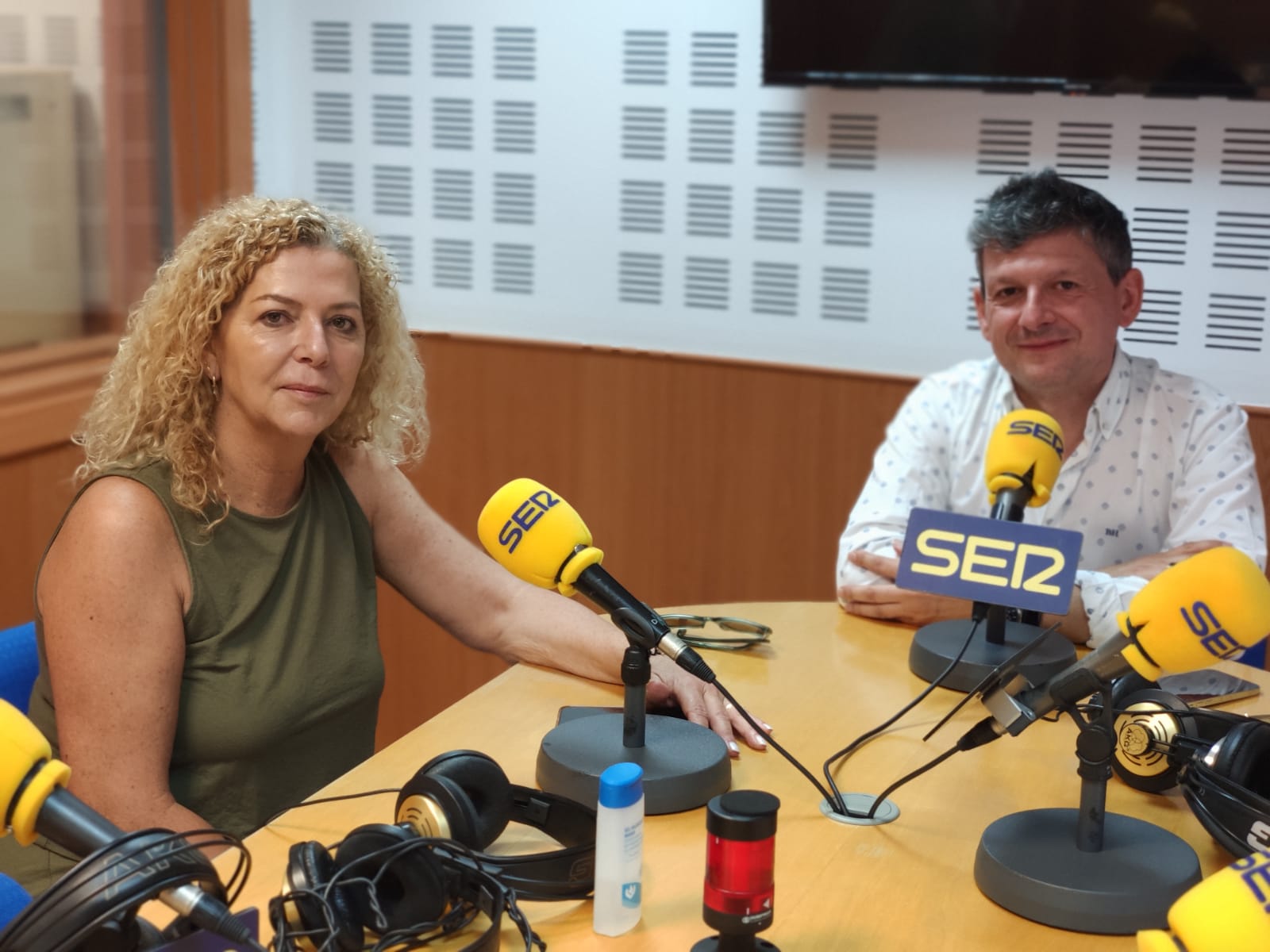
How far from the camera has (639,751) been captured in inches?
68.4

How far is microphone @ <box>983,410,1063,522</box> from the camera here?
2.10 m

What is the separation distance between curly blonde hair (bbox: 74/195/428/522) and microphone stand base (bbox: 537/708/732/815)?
0.64 meters

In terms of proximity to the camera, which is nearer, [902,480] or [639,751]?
[639,751]

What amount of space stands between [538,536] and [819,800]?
491mm

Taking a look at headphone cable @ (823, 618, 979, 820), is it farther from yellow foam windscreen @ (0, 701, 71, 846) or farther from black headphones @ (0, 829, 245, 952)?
yellow foam windscreen @ (0, 701, 71, 846)

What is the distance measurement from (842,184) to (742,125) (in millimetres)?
307

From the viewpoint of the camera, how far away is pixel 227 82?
3.97m

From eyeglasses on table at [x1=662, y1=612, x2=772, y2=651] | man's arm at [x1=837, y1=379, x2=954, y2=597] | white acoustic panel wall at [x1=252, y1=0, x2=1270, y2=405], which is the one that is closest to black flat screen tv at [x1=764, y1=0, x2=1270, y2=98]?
white acoustic panel wall at [x1=252, y1=0, x2=1270, y2=405]

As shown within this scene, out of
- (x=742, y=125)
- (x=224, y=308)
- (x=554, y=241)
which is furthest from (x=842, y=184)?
(x=224, y=308)

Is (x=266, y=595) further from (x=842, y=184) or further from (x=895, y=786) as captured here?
(x=842, y=184)

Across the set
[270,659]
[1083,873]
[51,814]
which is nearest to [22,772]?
[51,814]

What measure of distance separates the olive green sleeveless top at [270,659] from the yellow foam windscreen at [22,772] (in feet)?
2.72

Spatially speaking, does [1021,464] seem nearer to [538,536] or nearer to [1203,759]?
[1203,759]

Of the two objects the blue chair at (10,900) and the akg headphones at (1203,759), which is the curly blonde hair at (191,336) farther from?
the akg headphones at (1203,759)
